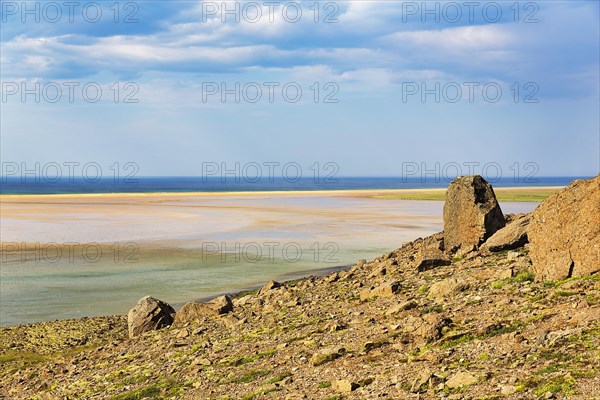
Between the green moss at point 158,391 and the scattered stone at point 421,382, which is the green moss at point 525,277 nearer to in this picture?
the scattered stone at point 421,382

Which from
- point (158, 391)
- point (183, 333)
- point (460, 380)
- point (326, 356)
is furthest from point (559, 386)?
point (183, 333)

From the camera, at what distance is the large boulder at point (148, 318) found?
880 inches

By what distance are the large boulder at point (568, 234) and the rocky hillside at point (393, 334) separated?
3cm

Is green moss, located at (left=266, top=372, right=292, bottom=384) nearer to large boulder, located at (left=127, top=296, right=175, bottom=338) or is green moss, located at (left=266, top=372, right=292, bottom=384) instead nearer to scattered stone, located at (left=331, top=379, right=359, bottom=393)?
scattered stone, located at (left=331, top=379, right=359, bottom=393)

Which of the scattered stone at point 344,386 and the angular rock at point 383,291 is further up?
the angular rock at point 383,291

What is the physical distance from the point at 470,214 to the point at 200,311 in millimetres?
9431

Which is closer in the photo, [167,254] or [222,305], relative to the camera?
[222,305]

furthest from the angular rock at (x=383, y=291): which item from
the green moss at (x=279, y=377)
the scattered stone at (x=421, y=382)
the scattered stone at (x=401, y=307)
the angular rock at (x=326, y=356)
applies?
the scattered stone at (x=421, y=382)

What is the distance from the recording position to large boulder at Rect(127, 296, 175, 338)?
2236 centimetres

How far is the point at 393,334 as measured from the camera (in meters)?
15.7

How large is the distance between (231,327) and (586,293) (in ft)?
32.4

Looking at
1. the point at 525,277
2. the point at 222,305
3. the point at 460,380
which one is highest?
the point at 525,277

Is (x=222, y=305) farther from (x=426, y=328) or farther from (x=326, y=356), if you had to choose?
(x=426, y=328)

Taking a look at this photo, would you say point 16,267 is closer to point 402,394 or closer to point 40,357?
point 40,357
